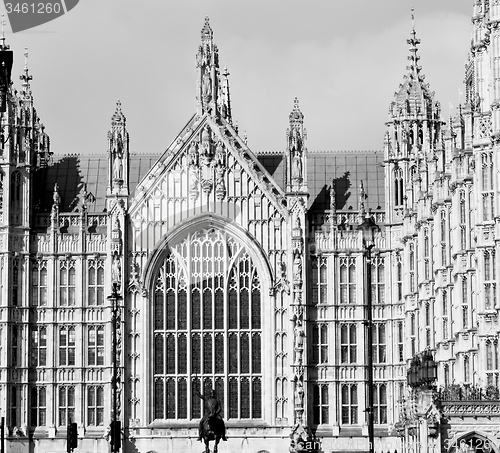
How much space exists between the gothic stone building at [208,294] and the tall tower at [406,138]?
137mm

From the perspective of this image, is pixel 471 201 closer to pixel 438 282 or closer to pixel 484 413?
pixel 438 282

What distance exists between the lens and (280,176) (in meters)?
122

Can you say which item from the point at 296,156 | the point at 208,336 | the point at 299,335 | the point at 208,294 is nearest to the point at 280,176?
the point at 296,156

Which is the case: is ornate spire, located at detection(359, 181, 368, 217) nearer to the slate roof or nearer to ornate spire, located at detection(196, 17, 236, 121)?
the slate roof

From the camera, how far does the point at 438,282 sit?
343 ft

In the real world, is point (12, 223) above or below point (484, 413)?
above

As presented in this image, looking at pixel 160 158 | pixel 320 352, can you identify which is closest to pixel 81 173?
pixel 160 158

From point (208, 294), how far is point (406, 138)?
16003mm

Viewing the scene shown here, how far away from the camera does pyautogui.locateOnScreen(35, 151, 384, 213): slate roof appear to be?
120 m

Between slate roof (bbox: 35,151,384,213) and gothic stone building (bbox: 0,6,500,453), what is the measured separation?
1674 mm

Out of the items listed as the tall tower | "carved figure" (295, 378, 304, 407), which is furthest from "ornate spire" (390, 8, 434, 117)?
"carved figure" (295, 378, 304, 407)

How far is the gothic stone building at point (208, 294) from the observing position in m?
115

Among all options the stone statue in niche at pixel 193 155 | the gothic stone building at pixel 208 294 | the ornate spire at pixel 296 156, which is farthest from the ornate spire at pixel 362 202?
the stone statue in niche at pixel 193 155

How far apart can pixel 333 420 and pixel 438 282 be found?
47.4 feet
